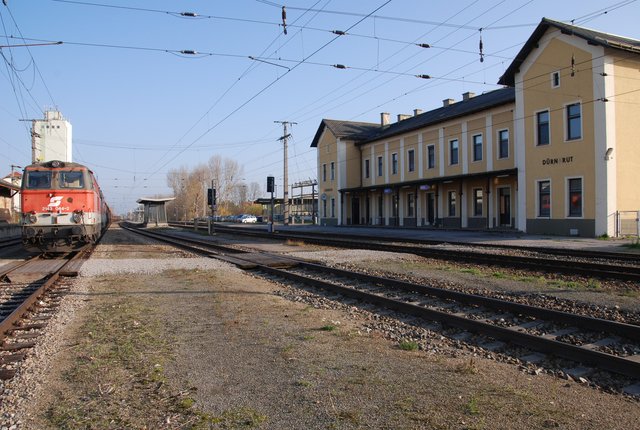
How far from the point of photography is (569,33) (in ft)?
88.1

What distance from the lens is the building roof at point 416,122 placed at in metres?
35.9

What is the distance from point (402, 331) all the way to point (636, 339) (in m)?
2.89

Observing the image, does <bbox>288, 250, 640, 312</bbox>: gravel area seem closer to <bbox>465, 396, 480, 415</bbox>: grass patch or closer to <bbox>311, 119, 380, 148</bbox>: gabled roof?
<bbox>465, 396, 480, 415</bbox>: grass patch

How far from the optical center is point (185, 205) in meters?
107

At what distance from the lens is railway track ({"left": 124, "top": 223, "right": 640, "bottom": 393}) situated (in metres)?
5.36

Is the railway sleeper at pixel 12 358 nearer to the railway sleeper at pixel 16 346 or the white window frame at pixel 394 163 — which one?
the railway sleeper at pixel 16 346

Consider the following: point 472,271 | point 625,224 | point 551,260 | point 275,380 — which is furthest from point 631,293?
point 625,224

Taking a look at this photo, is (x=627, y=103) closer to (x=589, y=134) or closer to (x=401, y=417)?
(x=589, y=134)

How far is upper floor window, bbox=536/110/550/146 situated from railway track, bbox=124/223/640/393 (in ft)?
72.7

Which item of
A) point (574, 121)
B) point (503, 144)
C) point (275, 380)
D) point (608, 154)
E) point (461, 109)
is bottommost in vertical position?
point (275, 380)

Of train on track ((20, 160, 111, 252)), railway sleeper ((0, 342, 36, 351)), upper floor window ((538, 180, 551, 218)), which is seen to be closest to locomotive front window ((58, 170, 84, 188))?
train on track ((20, 160, 111, 252))

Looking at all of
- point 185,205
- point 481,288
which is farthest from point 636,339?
point 185,205

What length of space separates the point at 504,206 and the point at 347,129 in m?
23.5

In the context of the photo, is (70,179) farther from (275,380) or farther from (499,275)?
(275,380)
